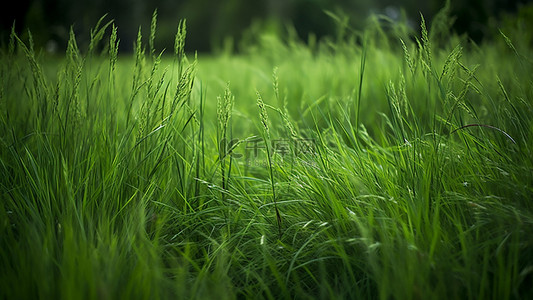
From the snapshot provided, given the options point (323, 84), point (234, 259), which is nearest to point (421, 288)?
point (234, 259)

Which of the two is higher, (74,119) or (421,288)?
(74,119)

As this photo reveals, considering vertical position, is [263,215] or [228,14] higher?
[228,14]

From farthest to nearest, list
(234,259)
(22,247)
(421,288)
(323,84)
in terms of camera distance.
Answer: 1. (323,84)
2. (234,259)
3. (22,247)
4. (421,288)

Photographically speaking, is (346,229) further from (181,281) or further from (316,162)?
(181,281)

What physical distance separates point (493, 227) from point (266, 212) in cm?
70

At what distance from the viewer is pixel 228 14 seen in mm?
17281

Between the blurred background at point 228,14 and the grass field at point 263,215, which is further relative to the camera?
the blurred background at point 228,14

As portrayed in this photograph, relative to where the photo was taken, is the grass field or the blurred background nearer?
the grass field

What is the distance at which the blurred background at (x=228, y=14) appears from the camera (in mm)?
7508

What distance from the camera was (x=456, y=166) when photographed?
1327mm

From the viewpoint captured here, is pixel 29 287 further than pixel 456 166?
No

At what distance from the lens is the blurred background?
24.6ft

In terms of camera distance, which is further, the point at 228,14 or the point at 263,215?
the point at 228,14

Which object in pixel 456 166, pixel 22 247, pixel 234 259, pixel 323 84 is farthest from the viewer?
pixel 323 84
